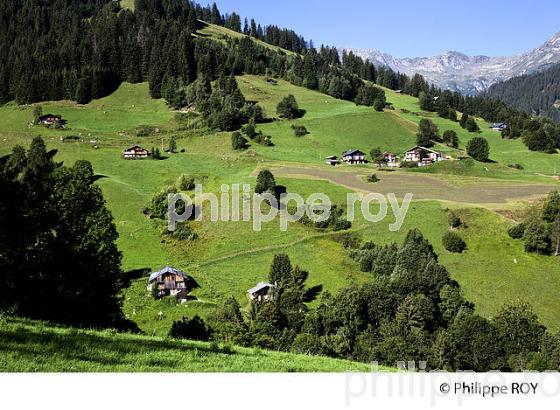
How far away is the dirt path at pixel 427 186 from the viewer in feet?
282

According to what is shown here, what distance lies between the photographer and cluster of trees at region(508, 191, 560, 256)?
66312 millimetres

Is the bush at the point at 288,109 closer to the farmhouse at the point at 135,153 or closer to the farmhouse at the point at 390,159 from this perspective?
the farmhouse at the point at 390,159

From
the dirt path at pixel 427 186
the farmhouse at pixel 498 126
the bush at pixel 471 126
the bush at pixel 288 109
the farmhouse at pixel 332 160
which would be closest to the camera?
the dirt path at pixel 427 186

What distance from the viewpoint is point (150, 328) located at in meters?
53.0

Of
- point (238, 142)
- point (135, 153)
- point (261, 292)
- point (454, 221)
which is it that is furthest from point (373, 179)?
point (135, 153)

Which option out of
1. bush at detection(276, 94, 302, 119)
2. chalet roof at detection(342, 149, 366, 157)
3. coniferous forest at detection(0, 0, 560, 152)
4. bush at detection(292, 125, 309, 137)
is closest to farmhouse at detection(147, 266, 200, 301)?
chalet roof at detection(342, 149, 366, 157)

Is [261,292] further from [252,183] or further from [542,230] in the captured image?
[542,230]

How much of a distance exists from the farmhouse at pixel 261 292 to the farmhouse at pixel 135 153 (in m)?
63.5

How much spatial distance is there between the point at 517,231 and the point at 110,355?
6752 cm

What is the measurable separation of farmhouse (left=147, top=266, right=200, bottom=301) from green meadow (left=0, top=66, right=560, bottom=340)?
125cm

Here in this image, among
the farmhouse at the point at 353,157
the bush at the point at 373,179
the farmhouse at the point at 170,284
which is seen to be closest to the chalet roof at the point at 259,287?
the farmhouse at the point at 170,284

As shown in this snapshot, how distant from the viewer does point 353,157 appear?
118 meters
